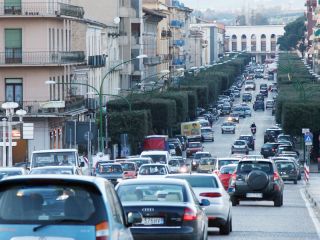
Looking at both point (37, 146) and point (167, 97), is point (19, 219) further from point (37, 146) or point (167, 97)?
point (167, 97)

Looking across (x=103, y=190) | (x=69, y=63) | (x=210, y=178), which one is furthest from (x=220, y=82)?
(x=103, y=190)

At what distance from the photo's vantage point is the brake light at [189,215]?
821 inches

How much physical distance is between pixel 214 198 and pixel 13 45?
52941 millimetres

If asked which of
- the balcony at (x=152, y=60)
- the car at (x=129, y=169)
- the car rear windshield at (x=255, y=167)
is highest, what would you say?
the balcony at (x=152, y=60)

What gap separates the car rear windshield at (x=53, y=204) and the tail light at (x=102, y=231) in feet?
0.22

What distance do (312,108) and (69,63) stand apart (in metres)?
20.3

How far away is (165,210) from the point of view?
68.7 feet

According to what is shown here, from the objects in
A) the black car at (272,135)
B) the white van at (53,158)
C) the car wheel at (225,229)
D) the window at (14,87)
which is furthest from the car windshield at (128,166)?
the black car at (272,135)

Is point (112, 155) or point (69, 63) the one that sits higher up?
point (69, 63)

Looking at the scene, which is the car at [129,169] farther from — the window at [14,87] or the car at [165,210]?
the car at [165,210]

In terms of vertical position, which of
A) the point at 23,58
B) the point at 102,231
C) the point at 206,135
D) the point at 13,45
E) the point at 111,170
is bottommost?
the point at 206,135

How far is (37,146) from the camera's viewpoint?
7638cm

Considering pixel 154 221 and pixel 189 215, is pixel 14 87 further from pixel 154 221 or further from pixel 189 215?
pixel 189 215

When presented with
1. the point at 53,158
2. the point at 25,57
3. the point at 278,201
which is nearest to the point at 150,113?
the point at 25,57
